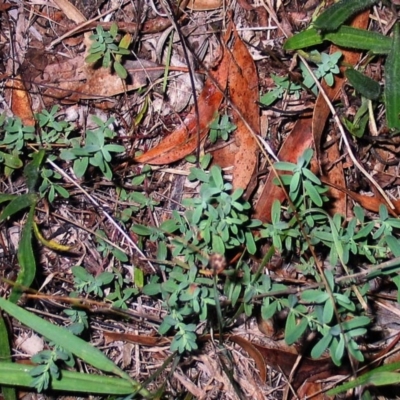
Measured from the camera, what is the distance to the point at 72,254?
276cm

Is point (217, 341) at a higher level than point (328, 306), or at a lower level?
lower

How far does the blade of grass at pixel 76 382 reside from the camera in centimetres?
248

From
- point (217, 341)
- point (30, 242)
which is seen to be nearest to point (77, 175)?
point (30, 242)

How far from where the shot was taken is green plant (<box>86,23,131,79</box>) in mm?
2684

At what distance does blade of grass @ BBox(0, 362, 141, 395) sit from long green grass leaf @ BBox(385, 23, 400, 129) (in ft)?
4.87

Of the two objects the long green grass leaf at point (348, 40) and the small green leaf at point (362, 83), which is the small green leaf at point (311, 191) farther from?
the long green grass leaf at point (348, 40)

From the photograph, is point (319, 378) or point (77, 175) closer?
point (77, 175)

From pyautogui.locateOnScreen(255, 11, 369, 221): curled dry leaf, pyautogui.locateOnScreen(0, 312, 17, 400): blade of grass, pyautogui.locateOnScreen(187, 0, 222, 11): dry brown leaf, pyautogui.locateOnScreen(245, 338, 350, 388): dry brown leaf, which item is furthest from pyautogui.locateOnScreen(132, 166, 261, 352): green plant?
pyautogui.locateOnScreen(187, 0, 222, 11): dry brown leaf

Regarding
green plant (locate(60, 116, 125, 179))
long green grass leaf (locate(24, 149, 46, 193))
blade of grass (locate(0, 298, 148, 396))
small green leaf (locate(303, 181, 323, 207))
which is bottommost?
blade of grass (locate(0, 298, 148, 396))

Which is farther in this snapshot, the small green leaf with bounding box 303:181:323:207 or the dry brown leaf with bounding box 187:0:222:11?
the dry brown leaf with bounding box 187:0:222:11

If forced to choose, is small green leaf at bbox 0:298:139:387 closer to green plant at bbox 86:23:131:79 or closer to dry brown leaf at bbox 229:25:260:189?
dry brown leaf at bbox 229:25:260:189

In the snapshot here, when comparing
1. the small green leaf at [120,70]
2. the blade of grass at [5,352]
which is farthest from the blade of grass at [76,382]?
the small green leaf at [120,70]

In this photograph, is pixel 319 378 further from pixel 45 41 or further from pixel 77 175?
pixel 45 41

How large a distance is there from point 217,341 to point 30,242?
2.86ft
